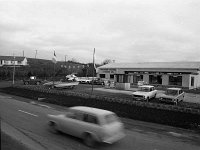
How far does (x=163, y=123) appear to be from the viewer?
707 inches

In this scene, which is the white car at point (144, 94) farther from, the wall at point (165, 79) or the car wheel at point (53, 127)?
the wall at point (165, 79)

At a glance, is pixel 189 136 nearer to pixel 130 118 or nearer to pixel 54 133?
pixel 130 118

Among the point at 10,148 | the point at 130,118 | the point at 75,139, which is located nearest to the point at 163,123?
the point at 130,118

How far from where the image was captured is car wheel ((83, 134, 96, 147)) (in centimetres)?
1015

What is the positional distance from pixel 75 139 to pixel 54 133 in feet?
4.82

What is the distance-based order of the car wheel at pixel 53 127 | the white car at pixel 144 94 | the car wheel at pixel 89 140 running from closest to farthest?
the car wheel at pixel 89 140, the car wheel at pixel 53 127, the white car at pixel 144 94

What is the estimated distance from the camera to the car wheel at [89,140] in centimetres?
1015

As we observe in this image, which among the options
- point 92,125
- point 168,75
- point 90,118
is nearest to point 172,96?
point 90,118

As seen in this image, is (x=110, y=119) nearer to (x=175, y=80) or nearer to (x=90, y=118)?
(x=90, y=118)

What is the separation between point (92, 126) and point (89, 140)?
2.11ft

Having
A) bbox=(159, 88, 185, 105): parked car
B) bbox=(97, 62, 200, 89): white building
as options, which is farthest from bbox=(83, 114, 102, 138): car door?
bbox=(97, 62, 200, 89): white building

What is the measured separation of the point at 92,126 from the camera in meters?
10.2

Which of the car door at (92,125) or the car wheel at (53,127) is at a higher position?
the car door at (92,125)

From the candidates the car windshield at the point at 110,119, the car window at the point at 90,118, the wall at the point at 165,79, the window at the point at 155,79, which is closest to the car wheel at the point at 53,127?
the car window at the point at 90,118
